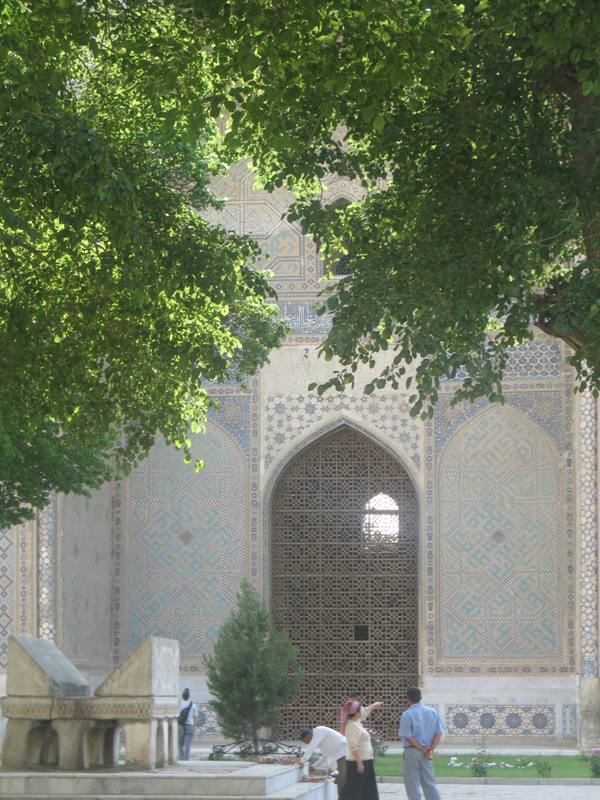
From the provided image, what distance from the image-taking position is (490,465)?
2052 cm

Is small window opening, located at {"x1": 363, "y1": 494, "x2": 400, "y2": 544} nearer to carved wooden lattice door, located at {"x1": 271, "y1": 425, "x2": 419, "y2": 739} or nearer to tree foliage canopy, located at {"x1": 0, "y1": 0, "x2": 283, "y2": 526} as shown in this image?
carved wooden lattice door, located at {"x1": 271, "y1": 425, "x2": 419, "y2": 739}

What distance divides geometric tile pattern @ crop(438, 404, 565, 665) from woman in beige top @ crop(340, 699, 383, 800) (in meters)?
8.85

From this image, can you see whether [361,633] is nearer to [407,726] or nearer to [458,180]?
[407,726]

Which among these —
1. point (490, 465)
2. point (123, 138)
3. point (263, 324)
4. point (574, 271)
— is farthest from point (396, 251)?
point (490, 465)

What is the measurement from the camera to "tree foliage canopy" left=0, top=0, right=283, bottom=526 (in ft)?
28.7

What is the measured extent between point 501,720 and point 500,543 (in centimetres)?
225

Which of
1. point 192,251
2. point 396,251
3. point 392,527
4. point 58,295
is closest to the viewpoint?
point 396,251

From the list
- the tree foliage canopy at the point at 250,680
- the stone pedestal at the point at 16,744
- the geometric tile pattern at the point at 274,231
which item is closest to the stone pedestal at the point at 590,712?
the tree foliage canopy at the point at 250,680

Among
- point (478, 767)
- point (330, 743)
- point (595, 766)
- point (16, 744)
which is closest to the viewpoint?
point (16, 744)

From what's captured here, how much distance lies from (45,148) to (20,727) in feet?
15.3

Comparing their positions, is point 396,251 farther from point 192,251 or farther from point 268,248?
point 268,248

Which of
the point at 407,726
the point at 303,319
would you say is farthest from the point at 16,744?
the point at 303,319

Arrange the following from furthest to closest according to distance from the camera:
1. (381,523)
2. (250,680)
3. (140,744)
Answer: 1. (381,523)
2. (250,680)
3. (140,744)

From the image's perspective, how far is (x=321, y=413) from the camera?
2117 centimetres
